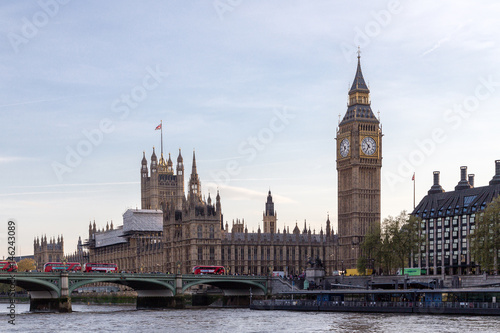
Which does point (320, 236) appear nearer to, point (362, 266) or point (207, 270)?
point (362, 266)

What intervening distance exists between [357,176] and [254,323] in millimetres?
88901

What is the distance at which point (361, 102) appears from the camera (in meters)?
187

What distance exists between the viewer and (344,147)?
185375 mm

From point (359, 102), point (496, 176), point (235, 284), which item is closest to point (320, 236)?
point (359, 102)

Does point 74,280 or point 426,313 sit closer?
point 426,313

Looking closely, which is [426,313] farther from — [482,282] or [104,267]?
[104,267]

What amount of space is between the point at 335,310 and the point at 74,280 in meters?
34.0

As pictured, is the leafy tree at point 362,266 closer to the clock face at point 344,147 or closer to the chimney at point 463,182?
the chimney at point 463,182

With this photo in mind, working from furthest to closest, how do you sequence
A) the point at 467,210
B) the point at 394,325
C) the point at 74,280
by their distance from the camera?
1. the point at 467,210
2. the point at 74,280
3. the point at 394,325

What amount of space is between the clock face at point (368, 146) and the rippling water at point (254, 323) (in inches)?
2973

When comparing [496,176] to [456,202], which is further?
[496,176]

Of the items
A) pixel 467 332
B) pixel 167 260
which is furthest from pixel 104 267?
pixel 467 332

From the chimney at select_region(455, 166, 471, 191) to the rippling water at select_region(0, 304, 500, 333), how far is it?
6123cm

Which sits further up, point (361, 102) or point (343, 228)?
point (361, 102)
